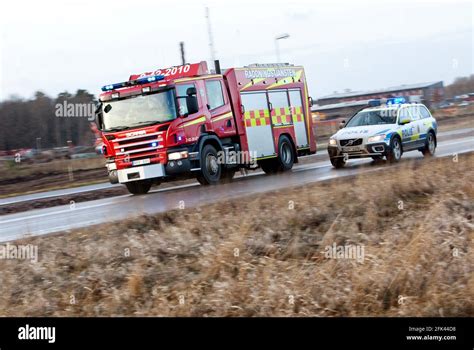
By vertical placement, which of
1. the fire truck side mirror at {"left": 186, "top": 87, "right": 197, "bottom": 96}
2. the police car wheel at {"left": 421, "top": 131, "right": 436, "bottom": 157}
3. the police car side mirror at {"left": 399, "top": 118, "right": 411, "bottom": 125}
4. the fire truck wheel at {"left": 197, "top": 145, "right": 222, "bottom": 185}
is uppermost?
the fire truck side mirror at {"left": 186, "top": 87, "right": 197, "bottom": 96}

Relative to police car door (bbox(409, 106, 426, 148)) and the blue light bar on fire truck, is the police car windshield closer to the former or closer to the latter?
police car door (bbox(409, 106, 426, 148))

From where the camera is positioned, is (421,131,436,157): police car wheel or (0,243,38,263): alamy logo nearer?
(0,243,38,263): alamy logo

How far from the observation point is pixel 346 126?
20812mm

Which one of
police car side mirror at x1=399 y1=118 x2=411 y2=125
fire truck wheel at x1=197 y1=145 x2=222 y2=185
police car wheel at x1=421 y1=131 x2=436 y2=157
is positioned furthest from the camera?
police car wheel at x1=421 y1=131 x2=436 y2=157

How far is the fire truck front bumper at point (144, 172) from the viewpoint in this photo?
16938 millimetres

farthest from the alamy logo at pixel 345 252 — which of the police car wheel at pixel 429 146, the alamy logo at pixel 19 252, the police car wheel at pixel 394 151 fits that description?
the police car wheel at pixel 429 146

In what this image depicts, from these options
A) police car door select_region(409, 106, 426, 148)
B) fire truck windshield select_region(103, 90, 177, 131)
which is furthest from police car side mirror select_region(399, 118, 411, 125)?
fire truck windshield select_region(103, 90, 177, 131)

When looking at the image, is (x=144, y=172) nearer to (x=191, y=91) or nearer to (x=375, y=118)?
(x=191, y=91)

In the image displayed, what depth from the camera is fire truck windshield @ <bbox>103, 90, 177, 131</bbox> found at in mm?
16906

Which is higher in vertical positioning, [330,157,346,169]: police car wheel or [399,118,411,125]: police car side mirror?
[399,118,411,125]: police car side mirror

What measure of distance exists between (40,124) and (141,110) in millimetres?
41478
